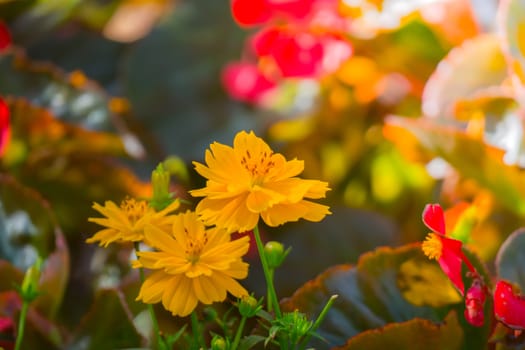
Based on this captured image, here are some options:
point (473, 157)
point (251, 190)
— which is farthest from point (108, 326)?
point (473, 157)

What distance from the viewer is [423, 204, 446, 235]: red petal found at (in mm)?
306

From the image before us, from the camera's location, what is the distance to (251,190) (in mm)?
283

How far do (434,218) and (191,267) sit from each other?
99mm

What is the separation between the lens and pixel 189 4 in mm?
879

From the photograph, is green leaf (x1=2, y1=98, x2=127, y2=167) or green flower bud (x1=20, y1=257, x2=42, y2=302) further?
green leaf (x1=2, y1=98, x2=127, y2=167)

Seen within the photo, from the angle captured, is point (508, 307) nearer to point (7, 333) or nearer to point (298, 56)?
point (7, 333)

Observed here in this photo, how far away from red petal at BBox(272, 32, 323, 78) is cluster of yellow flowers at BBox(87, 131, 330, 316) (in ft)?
1.40

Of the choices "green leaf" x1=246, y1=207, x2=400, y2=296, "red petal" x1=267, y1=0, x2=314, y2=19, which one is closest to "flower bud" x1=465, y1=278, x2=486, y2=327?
"green leaf" x1=246, y1=207, x2=400, y2=296

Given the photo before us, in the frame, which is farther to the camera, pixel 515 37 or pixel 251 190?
pixel 515 37

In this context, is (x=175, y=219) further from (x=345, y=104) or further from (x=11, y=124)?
(x=345, y=104)

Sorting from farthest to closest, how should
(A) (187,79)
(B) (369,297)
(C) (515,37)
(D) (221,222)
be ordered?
(A) (187,79) < (C) (515,37) < (B) (369,297) < (D) (221,222)

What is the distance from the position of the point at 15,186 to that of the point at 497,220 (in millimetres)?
336

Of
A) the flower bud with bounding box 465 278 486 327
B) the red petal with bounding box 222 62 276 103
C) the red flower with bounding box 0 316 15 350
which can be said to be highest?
the flower bud with bounding box 465 278 486 327

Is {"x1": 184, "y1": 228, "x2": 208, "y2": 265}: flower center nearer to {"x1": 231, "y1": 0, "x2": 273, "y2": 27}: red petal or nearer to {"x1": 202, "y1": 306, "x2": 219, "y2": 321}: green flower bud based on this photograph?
{"x1": 202, "y1": 306, "x2": 219, "y2": 321}: green flower bud
